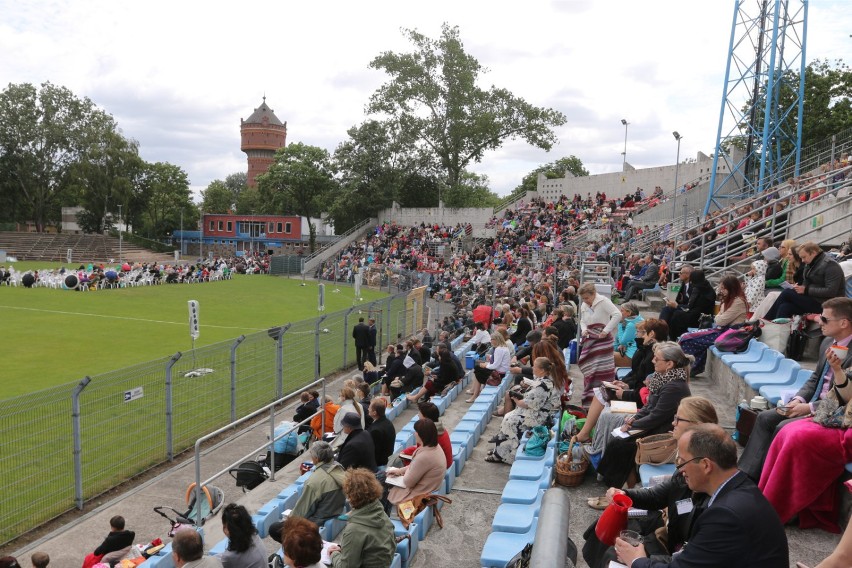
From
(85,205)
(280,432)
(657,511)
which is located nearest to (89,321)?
(280,432)

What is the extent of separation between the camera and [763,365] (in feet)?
24.2

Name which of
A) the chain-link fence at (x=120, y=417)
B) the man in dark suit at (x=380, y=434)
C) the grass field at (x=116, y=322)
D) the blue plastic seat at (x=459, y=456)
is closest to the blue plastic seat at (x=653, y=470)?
the blue plastic seat at (x=459, y=456)

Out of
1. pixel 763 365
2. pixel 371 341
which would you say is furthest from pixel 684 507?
pixel 371 341

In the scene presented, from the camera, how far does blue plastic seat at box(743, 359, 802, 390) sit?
657cm

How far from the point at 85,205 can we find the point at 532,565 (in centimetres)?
7462

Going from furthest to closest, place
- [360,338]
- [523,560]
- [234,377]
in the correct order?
[360,338] < [234,377] < [523,560]

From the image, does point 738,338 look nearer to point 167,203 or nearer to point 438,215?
point 438,215

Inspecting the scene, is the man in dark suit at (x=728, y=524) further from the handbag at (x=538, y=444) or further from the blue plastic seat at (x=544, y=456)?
the handbag at (x=538, y=444)

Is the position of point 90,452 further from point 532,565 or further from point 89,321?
point 89,321

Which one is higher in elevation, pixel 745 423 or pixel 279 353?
pixel 745 423

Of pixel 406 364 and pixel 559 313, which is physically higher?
pixel 559 313

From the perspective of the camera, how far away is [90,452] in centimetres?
921

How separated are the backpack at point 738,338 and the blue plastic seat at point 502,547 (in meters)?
4.83

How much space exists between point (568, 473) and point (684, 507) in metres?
2.30
